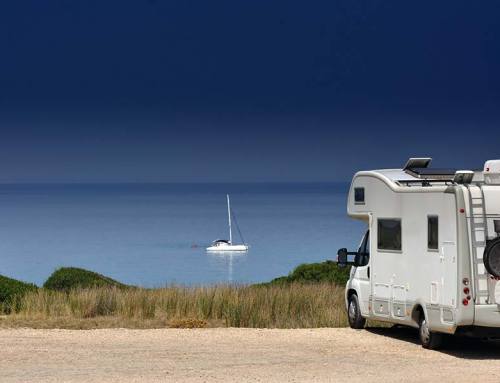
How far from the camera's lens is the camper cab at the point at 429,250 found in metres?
16.2

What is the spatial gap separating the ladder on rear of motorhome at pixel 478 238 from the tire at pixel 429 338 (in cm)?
140

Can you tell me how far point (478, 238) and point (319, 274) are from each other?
1644 cm

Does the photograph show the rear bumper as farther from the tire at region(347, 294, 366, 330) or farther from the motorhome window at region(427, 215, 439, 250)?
the tire at region(347, 294, 366, 330)

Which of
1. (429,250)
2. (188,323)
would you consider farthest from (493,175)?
(188,323)

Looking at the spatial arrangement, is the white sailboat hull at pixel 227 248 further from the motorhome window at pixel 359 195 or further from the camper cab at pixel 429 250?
the camper cab at pixel 429 250

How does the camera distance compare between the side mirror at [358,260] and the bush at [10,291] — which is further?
the bush at [10,291]

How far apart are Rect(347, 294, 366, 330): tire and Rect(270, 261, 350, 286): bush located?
1028 centimetres

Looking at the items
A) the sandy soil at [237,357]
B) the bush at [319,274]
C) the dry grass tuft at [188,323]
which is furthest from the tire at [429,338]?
the bush at [319,274]

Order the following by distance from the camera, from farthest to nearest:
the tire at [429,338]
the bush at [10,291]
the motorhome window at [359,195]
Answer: the bush at [10,291], the motorhome window at [359,195], the tire at [429,338]

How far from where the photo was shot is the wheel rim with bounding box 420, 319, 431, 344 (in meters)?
17.5

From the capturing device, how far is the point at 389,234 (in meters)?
18.7

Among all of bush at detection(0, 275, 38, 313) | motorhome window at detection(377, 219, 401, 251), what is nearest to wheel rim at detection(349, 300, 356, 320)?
motorhome window at detection(377, 219, 401, 251)

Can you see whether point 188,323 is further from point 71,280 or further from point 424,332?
point 71,280

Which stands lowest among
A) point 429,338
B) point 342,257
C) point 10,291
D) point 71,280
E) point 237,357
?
point 237,357
